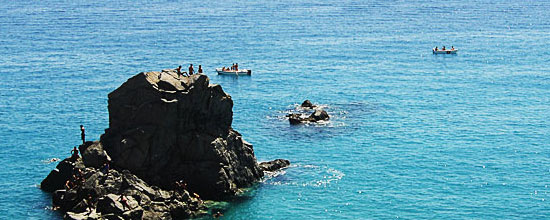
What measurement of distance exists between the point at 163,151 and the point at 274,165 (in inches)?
725

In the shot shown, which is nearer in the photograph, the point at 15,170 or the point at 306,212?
the point at 306,212

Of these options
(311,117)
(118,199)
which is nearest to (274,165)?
(311,117)

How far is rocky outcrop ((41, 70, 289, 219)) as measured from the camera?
288 feet

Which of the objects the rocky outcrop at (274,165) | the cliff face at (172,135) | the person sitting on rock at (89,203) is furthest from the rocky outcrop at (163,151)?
the rocky outcrop at (274,165)

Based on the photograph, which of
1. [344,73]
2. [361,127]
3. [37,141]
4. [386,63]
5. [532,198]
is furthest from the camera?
[386,63]

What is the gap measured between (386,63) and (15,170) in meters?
108

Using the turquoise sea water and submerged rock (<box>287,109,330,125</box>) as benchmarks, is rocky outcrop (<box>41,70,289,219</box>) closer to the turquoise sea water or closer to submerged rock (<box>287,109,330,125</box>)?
the turquoise sea water

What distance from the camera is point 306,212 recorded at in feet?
296

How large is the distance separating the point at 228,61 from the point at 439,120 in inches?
3073

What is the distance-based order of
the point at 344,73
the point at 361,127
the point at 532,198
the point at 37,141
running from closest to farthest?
the point at 532,198
the point at 37,141
the point at 361,127
the point at 344,73

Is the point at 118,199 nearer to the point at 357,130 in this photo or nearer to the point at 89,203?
the point at 89,203

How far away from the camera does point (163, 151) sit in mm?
92375

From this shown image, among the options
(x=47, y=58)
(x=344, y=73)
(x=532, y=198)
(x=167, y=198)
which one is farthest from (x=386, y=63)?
(x=167, y=198)

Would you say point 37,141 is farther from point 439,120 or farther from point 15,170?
point 439,120
